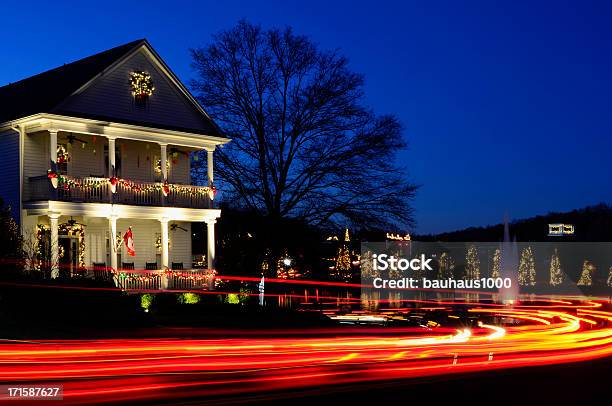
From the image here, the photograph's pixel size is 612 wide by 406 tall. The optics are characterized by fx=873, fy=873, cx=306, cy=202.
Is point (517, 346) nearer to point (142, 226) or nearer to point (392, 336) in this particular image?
point (392, 336)

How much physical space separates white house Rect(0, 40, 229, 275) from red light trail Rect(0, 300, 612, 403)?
30.3 feet

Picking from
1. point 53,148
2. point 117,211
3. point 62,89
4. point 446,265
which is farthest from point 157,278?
point 446,265

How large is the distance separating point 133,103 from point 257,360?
59.5 feet

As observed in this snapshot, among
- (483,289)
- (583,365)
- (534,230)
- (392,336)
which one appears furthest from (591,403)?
(534,230)

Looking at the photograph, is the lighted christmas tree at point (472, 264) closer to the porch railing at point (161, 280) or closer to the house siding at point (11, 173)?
the porch railing at point (161, 280)

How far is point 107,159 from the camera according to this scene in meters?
32.7

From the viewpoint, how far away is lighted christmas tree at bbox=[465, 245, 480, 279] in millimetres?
107562

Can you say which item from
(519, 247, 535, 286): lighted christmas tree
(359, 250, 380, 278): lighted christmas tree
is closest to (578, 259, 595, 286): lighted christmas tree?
(519, 247, 535, 286): lighted christmas tree

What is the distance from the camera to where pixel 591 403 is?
12.4 m

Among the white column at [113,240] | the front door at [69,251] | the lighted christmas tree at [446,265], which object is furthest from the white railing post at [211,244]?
the lighted christmas tree at [446,265]

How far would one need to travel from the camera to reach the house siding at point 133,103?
30.6 metres

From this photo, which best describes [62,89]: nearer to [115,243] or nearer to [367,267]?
[115,243]

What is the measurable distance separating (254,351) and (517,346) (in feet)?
20.5

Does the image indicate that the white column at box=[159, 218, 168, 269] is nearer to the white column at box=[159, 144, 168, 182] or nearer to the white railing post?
the white column at box=[159, 144, 168, 182]
